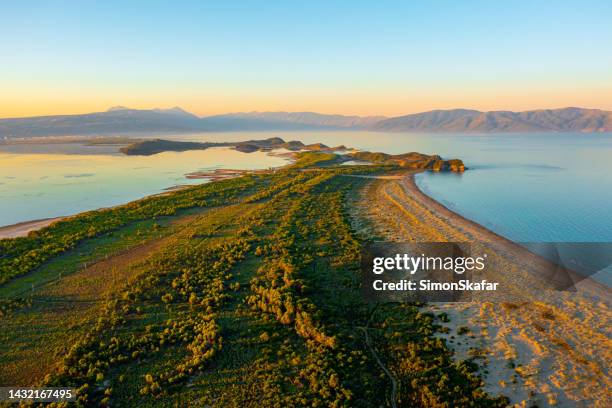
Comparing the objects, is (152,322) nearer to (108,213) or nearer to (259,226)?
(259,226)

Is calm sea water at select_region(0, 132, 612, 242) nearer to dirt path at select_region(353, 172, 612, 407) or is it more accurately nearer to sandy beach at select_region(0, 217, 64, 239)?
sandy beach at select_region(0, 217, 64, 239)

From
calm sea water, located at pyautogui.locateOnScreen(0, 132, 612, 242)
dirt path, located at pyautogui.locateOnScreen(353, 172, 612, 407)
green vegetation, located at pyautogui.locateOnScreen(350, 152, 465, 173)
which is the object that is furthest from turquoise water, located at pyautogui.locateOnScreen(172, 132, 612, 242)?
dirt path, located at pyautogui.locateOnScreen(353, 172, 612, 407)

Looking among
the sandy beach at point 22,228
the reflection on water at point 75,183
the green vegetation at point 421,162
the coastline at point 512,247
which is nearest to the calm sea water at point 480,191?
the reflection on water at point 75,183

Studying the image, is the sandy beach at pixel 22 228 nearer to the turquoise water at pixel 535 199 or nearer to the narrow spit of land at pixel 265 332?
the narrow spit of land at pixel 265 332

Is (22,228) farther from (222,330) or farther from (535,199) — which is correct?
(535,199)

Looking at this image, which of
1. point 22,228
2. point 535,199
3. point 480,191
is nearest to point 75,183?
point 22,228
